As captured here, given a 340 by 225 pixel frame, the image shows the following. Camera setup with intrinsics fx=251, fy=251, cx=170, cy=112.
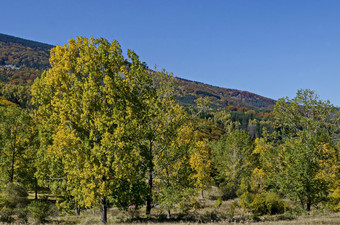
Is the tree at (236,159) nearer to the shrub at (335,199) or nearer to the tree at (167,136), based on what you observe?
the shrub at (335,199)

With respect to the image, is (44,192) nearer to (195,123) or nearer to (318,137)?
(195,123)

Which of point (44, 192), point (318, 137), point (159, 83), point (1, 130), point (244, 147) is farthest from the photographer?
point (244, 147)

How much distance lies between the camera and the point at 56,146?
46.5ft

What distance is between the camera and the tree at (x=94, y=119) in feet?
44.3

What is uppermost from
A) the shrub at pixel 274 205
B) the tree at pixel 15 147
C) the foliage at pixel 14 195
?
the tree at pixel 15 147

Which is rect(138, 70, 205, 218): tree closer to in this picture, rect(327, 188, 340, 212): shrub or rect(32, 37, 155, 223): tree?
rect(32, 37, 155, 223): tree

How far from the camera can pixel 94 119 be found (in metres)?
14.5

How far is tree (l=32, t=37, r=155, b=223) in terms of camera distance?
1351 centimetres

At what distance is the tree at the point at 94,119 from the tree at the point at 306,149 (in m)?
15.8

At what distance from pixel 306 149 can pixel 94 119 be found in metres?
20.7

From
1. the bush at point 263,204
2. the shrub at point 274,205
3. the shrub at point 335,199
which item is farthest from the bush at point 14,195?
the shrub at point 335,199

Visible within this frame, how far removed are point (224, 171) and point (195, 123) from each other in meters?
39.8

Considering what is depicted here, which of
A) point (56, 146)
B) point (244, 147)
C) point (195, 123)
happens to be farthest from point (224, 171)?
point (56, 146)

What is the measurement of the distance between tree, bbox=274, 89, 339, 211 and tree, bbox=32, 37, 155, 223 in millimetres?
15820
